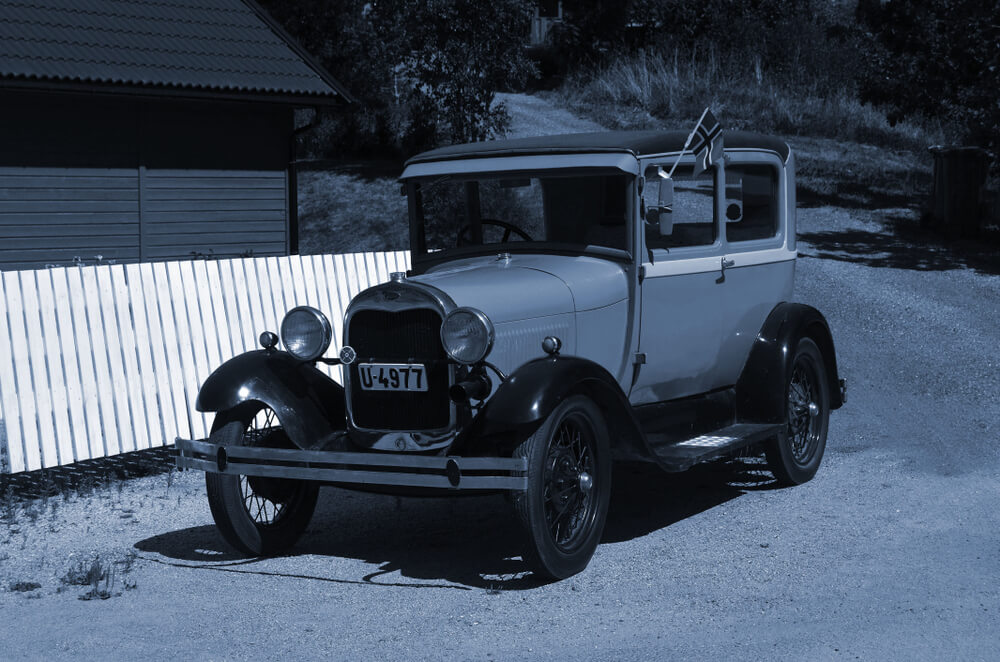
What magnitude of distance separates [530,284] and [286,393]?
1.37 meters

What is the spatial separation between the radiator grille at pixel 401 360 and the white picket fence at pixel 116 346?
2859mm

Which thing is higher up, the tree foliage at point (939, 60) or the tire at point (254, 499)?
the tree foliage at point (939, 60)

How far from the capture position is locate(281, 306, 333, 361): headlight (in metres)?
6.50

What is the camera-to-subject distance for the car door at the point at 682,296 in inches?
277

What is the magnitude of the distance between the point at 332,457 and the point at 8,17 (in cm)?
1277

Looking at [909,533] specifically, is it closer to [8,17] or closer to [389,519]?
[389,519]

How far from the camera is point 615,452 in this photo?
6.52 m

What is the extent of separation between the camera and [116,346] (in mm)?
8672

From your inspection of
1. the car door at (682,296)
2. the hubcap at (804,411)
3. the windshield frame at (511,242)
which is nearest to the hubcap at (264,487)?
the windshield frame at (511,242)

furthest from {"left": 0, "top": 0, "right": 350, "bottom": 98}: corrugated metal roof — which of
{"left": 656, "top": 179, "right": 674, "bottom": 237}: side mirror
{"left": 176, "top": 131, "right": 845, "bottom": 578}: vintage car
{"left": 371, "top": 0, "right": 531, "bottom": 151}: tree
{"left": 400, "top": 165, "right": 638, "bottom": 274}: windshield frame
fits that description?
{"left": 656, "top": 179, "right": 674, "bottom": 237}: side mirror

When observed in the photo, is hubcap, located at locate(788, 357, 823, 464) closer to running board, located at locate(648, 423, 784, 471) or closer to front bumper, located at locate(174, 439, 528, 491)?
running board, located at locate(648, 423, 784, 471)

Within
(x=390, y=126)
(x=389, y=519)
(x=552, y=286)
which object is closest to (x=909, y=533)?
(x=552, y=286)

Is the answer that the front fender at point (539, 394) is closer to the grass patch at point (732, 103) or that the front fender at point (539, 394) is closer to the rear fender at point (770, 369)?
the rear fender at point (770, 369)

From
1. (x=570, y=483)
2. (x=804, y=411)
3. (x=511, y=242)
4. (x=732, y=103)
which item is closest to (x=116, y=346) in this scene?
(x=511, y=242)
